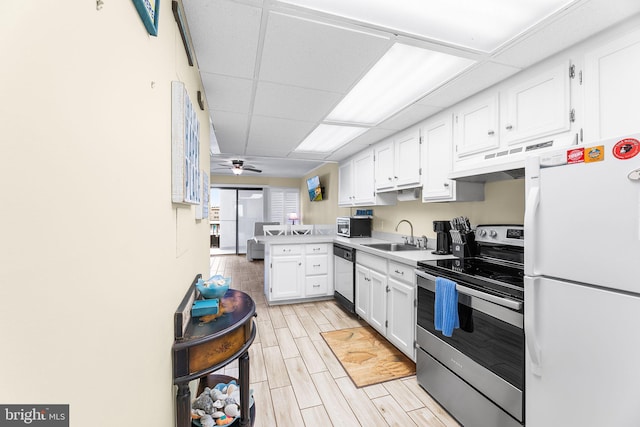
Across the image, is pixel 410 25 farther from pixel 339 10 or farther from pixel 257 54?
pixel 257 54

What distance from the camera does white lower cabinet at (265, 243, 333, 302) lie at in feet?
12.7

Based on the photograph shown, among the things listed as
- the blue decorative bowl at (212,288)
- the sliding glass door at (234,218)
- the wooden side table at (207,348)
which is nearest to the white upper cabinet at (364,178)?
the blue decorative bowl at (212,288)

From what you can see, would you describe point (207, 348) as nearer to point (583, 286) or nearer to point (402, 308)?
point (583, 286)

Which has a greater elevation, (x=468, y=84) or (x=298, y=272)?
(x=468, y=84)

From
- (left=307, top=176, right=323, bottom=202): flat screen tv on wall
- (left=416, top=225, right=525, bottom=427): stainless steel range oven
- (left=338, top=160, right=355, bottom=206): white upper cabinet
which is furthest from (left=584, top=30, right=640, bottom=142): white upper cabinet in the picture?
(left=307, top=176, right=323, bottom=202): flat screen tv on wall

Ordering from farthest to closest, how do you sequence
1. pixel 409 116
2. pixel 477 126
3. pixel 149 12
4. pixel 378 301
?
pixel 378 301 → pixel 409 116 → pixel 477 126 → pixel 149 12

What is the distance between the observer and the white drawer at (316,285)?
158 inches

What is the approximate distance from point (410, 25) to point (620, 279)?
1491mm

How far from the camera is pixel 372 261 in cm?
305

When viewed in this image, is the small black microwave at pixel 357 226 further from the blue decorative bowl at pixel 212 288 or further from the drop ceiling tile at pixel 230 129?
the blue decorative bowl at pixel 212 288

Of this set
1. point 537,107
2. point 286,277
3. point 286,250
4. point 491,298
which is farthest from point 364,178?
point 491,298

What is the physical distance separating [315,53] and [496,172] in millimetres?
1434

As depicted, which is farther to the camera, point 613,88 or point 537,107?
point 537,107

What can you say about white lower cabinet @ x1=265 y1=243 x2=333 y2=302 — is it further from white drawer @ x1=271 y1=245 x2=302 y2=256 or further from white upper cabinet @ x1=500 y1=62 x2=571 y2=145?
white upper cabinet @ x1=500 y1=62 x2=571 y2=145
